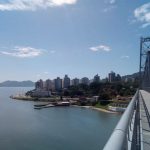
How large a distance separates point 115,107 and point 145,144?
32285mm

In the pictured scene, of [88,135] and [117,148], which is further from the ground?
[117,148]

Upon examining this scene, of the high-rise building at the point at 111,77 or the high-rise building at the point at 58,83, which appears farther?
the high-rise building at the point at 58,83

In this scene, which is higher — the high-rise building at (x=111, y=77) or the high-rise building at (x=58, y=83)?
the high-rise building at (x=111, y=77)

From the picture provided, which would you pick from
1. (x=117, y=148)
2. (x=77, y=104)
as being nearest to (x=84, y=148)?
(x=117, y=148)

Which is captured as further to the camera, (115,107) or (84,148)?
(115,107)

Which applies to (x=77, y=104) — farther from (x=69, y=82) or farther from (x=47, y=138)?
(x=69, y=82)

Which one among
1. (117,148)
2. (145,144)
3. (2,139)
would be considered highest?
(117,148)

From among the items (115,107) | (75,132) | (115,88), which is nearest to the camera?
(75,132)

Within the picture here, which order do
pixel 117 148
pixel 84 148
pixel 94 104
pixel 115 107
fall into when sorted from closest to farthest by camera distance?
pixel 117 148 → pixel 84 148 → pixel 115 107 → pixel 94 104

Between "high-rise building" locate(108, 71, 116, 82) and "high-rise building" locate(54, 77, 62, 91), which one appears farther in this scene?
"high-rise building" locate(54, 77, 62, 91)

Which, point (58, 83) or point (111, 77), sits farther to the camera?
point (58, 83)

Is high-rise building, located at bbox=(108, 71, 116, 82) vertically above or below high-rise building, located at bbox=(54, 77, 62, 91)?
above

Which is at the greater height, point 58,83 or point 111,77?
point 111,77

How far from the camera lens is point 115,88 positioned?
178 feet
